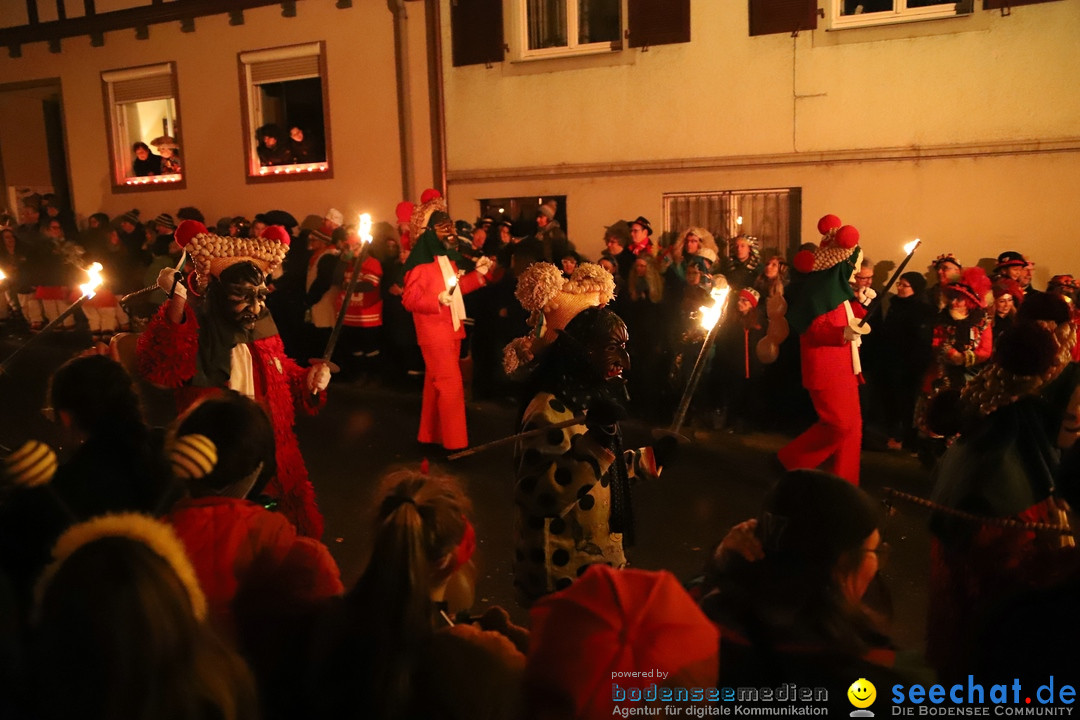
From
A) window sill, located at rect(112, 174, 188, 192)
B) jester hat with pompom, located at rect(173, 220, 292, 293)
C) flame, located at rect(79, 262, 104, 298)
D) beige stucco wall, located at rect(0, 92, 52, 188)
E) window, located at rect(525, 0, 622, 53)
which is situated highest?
window, located at rect(525, 0, 622, 53)

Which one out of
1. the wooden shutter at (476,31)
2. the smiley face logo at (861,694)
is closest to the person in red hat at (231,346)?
the smiley face logo at (861,694)

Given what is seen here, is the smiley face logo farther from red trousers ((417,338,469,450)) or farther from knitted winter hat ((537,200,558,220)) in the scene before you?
knitted winter hat ((537,200,558,220))

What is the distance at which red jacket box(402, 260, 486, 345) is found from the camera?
24.4 ft

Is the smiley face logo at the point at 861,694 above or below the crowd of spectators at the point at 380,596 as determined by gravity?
below

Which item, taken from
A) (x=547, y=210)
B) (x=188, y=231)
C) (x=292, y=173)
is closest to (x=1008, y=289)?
(x=547, y=210)

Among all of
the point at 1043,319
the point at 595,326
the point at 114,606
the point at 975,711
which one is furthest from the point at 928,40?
the point at 114,606

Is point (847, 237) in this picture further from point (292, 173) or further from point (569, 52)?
point (292, 173)

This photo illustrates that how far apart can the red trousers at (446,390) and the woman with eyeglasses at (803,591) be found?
5535mm

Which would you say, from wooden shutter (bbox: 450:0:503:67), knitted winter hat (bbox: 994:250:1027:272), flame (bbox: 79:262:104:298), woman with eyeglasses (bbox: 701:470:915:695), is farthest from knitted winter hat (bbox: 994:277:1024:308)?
wooden shutter (bbox: 450:0:503:67)

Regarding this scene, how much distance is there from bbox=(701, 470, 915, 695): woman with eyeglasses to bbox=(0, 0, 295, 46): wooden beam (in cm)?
1361

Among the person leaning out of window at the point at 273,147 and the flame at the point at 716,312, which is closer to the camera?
the flame at the point at 716,312

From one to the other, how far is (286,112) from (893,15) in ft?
30.5

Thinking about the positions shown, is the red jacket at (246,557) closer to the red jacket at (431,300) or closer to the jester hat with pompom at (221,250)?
the jester hat with pompom at (221,250)

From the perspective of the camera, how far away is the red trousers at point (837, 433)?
6.23 meters
